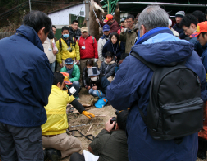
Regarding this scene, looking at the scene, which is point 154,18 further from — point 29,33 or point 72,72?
point 72,72

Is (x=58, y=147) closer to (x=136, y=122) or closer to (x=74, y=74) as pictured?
(x=136, y=122)

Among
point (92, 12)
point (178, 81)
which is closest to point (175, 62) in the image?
point (178, 81)

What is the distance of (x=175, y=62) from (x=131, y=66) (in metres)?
0.31

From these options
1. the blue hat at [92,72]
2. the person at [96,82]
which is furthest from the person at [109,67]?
the blue hat at [92,72]

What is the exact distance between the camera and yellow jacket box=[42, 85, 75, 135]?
8.36 ft

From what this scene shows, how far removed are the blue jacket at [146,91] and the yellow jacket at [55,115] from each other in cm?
141

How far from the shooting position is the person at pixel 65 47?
574cm

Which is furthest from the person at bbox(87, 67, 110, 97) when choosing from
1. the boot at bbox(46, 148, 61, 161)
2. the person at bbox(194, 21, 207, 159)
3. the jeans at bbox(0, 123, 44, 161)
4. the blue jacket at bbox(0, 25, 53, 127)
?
the blue jacket at bbox(0, 25, 53, 127)

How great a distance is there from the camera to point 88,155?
2.07 metres

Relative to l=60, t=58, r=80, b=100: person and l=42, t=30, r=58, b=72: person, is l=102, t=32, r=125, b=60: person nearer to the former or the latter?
l=60, t=58, r=80, b=100: person

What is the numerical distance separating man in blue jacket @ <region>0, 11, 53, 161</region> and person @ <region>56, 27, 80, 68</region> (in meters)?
4.01

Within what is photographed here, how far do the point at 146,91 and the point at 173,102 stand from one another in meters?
0.20

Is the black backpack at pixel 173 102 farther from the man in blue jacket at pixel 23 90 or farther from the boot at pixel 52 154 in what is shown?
the boot at pixel 52 154

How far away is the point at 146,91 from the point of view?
1323 mm
